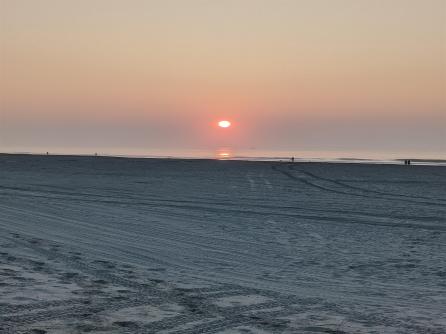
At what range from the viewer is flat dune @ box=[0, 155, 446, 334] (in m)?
6.41

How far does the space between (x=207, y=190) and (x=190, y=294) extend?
17167 mm

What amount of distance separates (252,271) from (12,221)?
6424 millimetres

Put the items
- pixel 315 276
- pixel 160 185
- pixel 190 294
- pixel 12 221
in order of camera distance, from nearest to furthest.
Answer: pixel 190 294, pixel 315 276, pixel 12 221, pixel 160 185

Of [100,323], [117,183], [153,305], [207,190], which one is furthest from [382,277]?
[117,183]

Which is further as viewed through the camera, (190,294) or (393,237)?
(393,237)

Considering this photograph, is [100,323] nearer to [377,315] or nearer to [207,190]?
[377,315]

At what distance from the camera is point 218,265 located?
32.7 ft

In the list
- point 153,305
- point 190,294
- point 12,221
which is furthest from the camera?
point 12,221

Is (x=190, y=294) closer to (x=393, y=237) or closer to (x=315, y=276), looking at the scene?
(x=315, y=276)

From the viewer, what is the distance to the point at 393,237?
13.5 m

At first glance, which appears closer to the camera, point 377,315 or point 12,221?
point 377,315

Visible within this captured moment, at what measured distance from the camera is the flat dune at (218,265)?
6.41 m

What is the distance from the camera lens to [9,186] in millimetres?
23438

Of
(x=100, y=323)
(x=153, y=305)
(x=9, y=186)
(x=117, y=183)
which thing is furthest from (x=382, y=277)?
(x=117, y=183)
